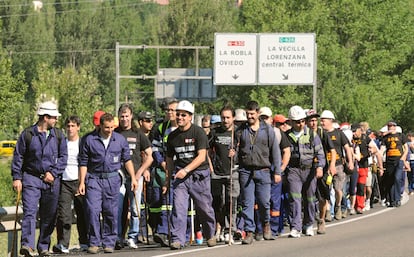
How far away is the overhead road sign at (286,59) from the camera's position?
1742 inches

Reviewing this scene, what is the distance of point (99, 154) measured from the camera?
614 inches

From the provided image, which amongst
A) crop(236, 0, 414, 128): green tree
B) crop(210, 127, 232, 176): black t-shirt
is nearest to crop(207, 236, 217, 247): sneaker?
crop(210, 127, 232, 176): black t-shirt

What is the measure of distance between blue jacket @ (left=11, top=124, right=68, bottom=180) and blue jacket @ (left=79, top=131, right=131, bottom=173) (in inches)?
21.2

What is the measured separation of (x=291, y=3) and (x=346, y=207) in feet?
147

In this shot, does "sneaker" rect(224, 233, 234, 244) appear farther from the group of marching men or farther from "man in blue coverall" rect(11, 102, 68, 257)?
"man in blue coverall" rect(11, 102, 68, 257)

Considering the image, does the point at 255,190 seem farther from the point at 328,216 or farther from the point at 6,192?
the point at 6,192

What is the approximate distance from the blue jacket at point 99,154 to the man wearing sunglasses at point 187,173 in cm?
81

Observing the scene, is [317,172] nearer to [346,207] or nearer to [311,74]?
[346,207]

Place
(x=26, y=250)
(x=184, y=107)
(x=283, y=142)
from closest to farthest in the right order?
(x=26, y=250), (x=184, y=107), (x=283, y=142)

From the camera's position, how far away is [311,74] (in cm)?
4428

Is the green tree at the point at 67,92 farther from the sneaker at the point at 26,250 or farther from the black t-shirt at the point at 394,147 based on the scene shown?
the sneaker at the point at 26,250

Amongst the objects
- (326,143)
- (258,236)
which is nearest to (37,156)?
(258,236)

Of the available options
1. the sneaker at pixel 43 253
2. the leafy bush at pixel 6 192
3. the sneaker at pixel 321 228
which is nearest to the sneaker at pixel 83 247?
the sneaker at pixel 43 253

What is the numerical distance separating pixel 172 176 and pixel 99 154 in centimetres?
113
